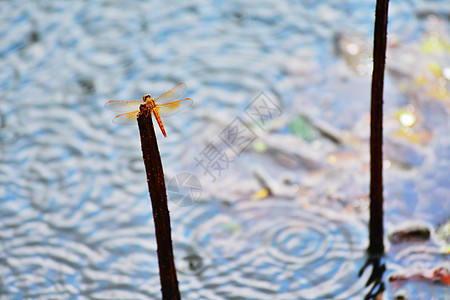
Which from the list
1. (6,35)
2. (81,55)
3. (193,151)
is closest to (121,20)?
(81,55)

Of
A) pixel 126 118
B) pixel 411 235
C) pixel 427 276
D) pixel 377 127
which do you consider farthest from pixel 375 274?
pixel 126 118

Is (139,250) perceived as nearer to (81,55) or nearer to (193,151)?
(193,151)
